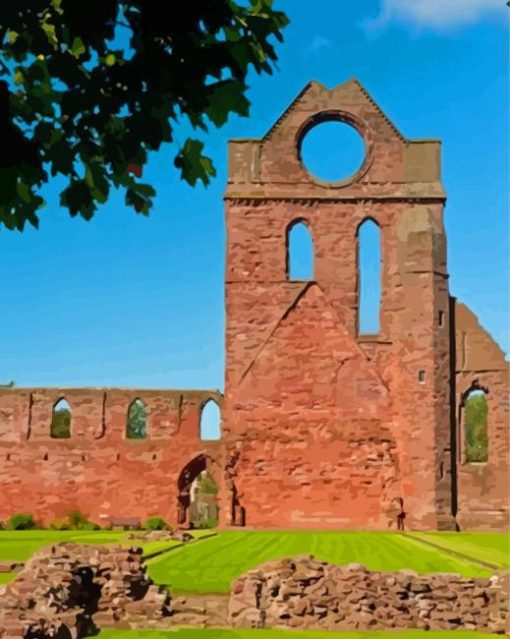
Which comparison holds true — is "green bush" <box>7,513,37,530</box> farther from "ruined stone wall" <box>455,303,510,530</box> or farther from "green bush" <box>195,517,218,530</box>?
"ruined stone wall" <box>455,303,510,530</box>

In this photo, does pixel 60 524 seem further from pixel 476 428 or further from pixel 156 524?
pixel 476 428

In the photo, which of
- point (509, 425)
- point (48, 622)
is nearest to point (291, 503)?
point (509, 425)

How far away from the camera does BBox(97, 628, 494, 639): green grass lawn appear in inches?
474

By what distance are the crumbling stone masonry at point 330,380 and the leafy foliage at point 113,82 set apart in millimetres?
28571

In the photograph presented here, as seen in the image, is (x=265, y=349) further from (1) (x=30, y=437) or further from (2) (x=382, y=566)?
(2) (x=382, y=566)

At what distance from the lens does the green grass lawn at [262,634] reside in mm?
12039

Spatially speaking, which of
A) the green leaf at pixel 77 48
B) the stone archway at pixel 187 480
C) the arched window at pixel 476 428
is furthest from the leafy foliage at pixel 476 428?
the green leaf at pixel 77 48

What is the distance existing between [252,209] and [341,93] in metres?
5.34

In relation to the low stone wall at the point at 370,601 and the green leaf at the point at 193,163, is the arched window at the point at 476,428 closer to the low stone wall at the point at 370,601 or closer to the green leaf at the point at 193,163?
the low stone wall at the point at 370,601

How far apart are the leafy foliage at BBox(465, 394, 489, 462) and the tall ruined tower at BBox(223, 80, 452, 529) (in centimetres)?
Answer: 3043

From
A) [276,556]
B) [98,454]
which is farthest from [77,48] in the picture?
[98,454]

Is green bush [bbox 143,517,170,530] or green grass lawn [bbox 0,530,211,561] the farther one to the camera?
green bush [bbox 143,517,170,530]

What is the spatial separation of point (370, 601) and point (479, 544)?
43.0 feet

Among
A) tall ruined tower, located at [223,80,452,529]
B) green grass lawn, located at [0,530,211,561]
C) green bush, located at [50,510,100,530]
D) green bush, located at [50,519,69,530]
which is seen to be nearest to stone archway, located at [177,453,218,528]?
green bush, located at [50,510,100,530]
